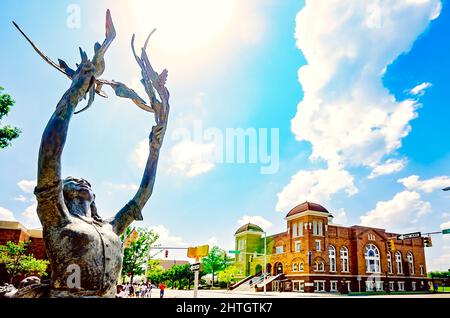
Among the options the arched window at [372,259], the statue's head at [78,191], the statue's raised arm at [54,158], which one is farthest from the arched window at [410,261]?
the statue's raised arm at [54,158]

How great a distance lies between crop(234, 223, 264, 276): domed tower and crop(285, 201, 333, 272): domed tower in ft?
38.8

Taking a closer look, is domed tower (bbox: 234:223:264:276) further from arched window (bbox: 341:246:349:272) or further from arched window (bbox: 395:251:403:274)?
arched window (bbox: 395:251:403:274)

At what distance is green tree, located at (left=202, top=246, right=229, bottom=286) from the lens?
5328 centimetres

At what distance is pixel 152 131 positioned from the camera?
262cm

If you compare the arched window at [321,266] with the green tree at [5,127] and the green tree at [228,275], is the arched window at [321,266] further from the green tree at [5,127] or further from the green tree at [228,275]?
the green tree at [5,127]

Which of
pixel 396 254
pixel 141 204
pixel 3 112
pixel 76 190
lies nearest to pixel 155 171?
pixel 141 204

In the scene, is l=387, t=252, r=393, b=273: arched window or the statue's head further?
l=387, t=252, r=393, b=273: arched window

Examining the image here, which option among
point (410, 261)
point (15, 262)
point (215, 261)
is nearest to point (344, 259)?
point (410, 261)

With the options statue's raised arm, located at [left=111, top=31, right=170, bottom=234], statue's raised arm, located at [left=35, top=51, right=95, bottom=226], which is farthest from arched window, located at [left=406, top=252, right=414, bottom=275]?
statue's raised arm, located at [left=35, top=51, right=95, bottom=226]

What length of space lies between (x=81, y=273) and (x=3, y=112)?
1520 centimetres

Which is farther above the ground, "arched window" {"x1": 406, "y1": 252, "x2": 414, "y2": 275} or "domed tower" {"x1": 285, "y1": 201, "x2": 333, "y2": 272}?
"domed tower" {"x1": 285, "y1": 201, "x2": 333, "y2": 272}

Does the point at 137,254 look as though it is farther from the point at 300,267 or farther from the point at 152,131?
the point at 152,131
